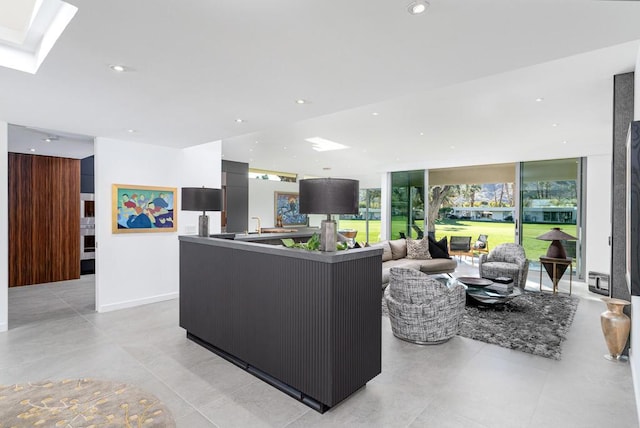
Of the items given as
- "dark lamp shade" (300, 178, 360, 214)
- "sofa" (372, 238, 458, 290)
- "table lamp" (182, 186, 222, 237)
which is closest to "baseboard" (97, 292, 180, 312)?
"table lamp" (182, 186, 222, 237)

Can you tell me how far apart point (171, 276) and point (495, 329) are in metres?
4.99

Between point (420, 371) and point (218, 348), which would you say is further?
point (218, 348)

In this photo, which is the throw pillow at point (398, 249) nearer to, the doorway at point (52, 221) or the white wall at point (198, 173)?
the white wall at point (198, 173)

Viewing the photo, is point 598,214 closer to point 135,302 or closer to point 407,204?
point 407,204

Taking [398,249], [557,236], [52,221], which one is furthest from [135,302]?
[557,236]

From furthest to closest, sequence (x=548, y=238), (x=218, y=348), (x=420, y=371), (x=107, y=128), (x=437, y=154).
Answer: (x=437, y=154), (x=548, y=238), (x=107, y=128), (x=218, y=348), (x=420, y=371)

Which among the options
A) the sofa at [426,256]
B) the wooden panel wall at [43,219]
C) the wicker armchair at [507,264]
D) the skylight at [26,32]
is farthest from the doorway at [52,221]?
the wicker armchair at [507,264]

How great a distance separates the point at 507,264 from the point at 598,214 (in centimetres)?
241

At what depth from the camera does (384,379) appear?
117 inches

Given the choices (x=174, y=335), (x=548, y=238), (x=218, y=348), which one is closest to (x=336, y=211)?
(x=218, y=348)

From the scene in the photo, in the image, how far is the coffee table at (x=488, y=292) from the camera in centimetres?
454

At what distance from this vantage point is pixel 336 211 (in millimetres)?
2486

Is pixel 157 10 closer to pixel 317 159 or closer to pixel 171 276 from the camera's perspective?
pixel 171 276

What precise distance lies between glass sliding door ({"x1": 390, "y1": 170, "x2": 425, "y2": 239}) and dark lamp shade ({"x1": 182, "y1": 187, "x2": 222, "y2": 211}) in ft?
22.9
